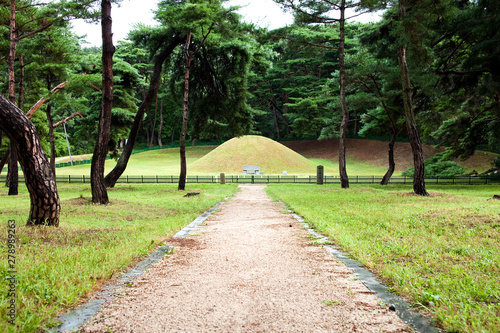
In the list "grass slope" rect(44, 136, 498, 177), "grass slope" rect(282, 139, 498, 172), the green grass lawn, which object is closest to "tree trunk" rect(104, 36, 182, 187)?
"grass slope" rect(44, 136, 498, 177)

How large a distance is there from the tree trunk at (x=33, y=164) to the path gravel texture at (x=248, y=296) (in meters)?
3.16

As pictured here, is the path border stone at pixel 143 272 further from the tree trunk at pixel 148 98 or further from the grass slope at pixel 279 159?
the grass slope at pixel 279 159

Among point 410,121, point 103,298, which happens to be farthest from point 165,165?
point 103,298

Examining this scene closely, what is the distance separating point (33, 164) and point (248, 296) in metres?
5.44

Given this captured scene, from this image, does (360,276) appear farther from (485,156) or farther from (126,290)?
(485,156)

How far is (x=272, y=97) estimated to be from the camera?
5984 centimetres

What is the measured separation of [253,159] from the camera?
133 ft

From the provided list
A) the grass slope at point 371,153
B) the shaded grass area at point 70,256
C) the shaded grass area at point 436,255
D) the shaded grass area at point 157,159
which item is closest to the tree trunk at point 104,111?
the shaded grass area at point 70,256

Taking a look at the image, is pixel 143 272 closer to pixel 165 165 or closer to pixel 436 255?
pixel 436 255

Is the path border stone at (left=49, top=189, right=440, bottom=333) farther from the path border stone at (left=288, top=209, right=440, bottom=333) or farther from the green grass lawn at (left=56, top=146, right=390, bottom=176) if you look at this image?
the green grass lawn at (left=56, top=146, right=390, bottom=176)

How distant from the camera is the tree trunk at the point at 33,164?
6508 mm

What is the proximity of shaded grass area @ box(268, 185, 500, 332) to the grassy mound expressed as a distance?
3001cm

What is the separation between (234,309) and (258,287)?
0.65 m

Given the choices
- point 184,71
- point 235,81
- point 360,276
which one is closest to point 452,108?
point 235,81
